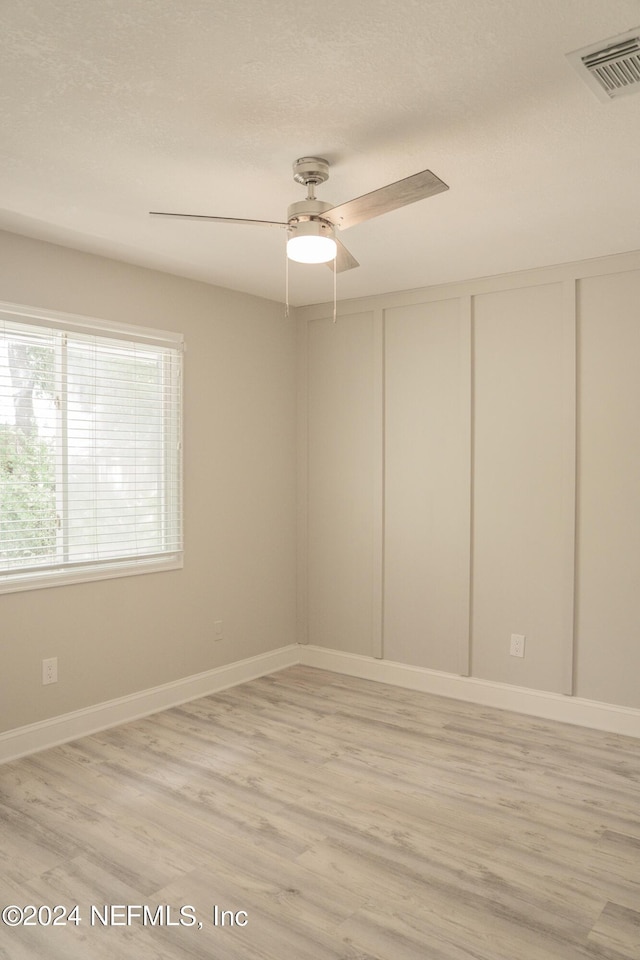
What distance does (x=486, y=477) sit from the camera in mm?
4164

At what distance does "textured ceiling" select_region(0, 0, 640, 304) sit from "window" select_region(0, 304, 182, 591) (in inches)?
21.1

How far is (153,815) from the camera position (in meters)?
2.79

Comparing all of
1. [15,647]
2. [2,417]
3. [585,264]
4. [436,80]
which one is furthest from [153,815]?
[585,264]

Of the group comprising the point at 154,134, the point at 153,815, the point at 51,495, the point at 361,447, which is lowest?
the point at 153,815

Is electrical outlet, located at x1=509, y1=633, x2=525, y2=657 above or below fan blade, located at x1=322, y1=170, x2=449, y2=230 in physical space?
below

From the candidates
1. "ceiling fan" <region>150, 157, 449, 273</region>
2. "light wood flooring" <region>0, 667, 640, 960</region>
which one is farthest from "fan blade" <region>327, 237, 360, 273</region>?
"light wood flooring" <region>0, 667, 640, 960</region>

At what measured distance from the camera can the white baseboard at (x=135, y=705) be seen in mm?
3357

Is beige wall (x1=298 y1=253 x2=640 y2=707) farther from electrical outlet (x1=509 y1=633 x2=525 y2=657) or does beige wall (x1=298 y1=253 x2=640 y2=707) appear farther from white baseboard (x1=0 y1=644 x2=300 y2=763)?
white baseboard (x1=0 y1=644 x2=300 y2=763)

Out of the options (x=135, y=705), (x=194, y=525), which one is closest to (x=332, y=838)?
(x=135, y=705)

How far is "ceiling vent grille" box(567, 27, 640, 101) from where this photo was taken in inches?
71.4

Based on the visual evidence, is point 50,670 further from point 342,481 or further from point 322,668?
point 342,481

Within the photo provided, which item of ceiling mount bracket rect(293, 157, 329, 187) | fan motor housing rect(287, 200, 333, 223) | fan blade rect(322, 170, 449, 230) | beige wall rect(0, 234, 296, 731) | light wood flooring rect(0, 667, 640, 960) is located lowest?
light wood flooring rect(0, 667, 640, 960)

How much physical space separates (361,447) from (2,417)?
225 cm

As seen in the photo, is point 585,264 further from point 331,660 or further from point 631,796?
point 331,660
